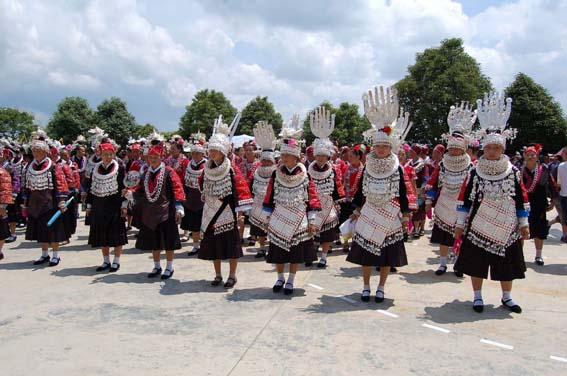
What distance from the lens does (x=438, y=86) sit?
40312 millimetres

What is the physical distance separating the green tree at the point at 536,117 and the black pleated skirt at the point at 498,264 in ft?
114

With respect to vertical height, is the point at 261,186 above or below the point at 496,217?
above

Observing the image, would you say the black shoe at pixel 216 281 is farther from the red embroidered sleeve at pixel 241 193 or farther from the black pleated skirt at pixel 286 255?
the red embroidered sleeve at pixel 241 193

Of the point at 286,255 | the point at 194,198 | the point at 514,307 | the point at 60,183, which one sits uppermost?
the point at 60,183

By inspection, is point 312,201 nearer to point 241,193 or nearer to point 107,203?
point 241,193

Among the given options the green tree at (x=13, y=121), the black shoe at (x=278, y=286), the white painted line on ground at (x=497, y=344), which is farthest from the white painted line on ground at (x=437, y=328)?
the green tree at (x=13, y=121)

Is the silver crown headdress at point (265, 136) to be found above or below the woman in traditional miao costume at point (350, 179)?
above

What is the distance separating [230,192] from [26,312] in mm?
2756

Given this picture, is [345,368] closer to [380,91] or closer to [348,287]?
[348,287]

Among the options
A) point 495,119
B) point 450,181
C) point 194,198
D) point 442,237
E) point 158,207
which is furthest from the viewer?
point 194,198

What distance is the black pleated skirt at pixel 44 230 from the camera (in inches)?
287

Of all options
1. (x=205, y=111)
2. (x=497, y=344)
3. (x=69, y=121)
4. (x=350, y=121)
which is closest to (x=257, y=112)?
(x=205, y=111)

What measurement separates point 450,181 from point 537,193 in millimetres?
2066

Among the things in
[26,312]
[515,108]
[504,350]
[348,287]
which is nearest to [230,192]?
[348,287]
